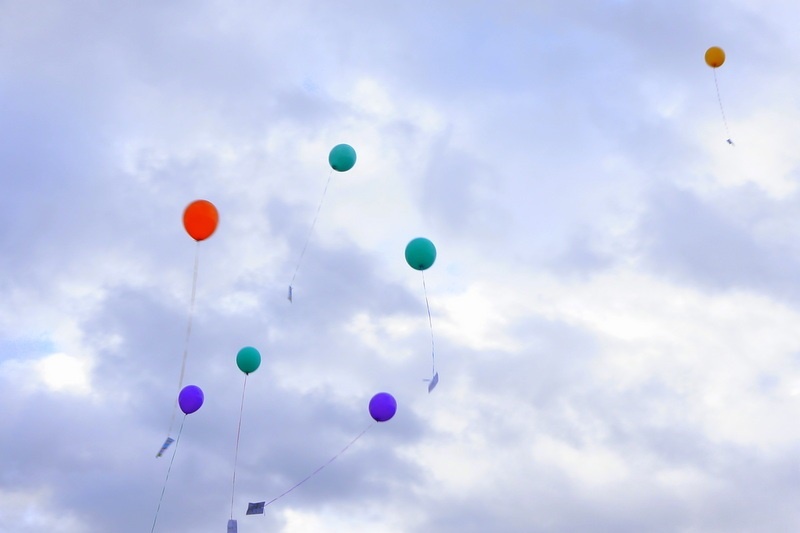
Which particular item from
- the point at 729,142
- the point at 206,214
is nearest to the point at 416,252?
the point at 206,214

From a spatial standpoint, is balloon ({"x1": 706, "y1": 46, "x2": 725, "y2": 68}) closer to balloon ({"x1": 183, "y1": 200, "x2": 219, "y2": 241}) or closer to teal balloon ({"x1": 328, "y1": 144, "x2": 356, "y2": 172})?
teal balloon ({"x1": 328, "y1": 144, "x2": 356, "y2": 172})

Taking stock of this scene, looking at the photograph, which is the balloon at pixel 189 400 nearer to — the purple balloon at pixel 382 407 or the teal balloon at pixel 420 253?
the purple balloon at pixel 382 407

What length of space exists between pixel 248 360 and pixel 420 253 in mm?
4550

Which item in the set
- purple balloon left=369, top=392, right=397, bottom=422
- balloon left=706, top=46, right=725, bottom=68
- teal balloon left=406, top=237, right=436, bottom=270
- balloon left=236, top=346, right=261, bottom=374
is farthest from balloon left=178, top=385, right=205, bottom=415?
balloon left=706, top=46, right=725, bottom=68

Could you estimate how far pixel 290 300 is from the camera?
20031 mm

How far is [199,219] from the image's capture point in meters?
18.6

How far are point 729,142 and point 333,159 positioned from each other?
30.6 feet

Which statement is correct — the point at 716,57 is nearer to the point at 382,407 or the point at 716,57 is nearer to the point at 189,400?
the point at 382,407

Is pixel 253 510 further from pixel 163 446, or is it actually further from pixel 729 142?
pixel 729 142

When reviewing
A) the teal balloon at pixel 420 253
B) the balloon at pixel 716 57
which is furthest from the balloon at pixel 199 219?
the balloon at pixel 716 57

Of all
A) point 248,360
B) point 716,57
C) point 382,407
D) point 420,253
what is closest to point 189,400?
point 248,360

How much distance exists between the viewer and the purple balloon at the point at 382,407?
2052 centimetres

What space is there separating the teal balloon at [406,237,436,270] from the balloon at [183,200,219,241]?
397cm

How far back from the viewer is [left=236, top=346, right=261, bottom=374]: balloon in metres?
A: 21.0
